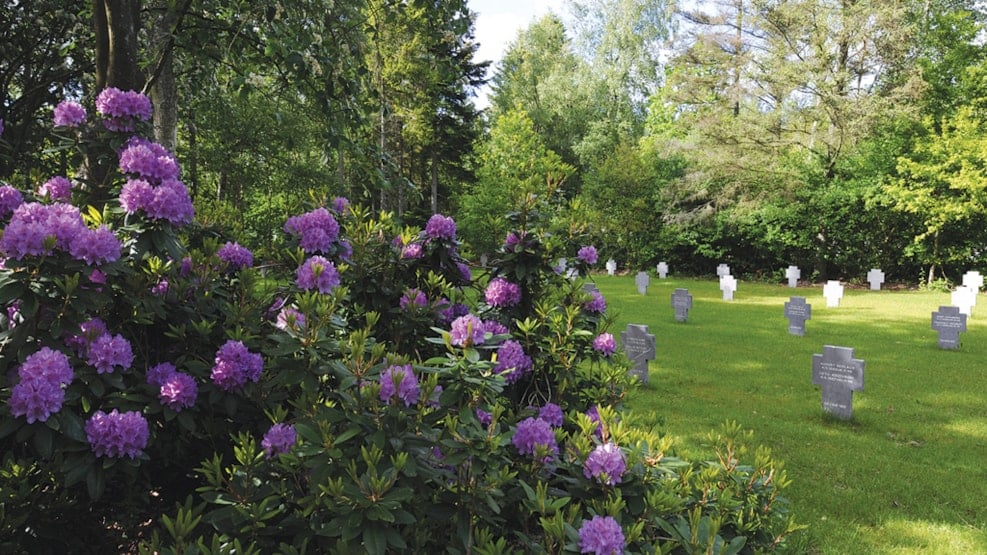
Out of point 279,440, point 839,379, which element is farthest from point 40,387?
point 839,379

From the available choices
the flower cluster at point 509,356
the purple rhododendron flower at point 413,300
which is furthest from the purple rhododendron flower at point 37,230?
the flower cluster at point 509,356

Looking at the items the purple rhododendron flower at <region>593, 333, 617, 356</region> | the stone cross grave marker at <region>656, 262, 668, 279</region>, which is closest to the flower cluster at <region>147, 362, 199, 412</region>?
the purple rhododendron flower at <region>593, 333, 617, 356</region>

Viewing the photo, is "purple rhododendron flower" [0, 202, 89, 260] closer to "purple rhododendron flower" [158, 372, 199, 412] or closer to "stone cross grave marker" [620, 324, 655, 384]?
"purple rhododendron flower" [158, 372, 199, 412]

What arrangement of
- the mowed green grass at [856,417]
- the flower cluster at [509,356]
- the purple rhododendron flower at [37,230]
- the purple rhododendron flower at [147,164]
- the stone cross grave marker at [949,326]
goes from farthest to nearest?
1. the stone cross grave marker at [949,326]
2. the mowed green grass at [856,417]
3. the flower cluster at [509,356]
4. the purple rhododendron flower at [147,164]
5. the purple rhododendron flower at [37,230]

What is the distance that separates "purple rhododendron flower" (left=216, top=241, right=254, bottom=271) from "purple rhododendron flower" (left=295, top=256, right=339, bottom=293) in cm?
57

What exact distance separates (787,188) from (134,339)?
24333 millimetres

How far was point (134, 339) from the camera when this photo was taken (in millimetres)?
2004

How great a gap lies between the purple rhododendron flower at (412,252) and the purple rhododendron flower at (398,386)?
1.07 m

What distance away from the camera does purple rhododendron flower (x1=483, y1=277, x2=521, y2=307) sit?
246 cm

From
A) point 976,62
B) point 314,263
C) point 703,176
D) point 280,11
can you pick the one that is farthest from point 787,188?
point 314,263

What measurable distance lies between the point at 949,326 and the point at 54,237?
12.3 metres

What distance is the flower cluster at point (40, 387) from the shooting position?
1485 millimetres

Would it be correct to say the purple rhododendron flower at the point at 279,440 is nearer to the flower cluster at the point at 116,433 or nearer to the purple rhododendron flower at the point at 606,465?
the flower cluster at the point at 116,433

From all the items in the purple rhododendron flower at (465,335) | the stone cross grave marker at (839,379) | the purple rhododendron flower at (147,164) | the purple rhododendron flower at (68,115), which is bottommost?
the stone cross grave marker at (839,379)
